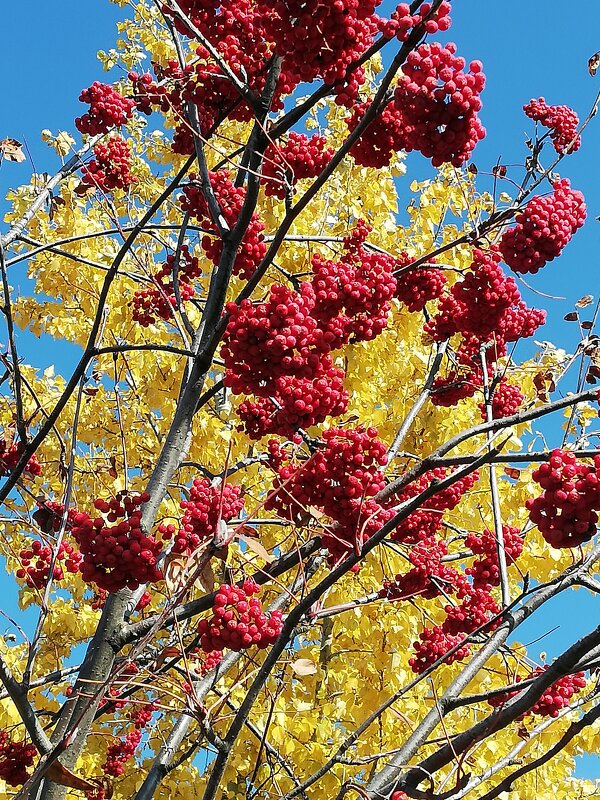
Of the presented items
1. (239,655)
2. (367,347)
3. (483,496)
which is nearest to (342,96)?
(239,655)

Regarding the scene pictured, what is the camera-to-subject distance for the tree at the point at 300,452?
2150mm

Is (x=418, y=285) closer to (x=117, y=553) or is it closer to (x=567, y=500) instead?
(x=567, y=500)

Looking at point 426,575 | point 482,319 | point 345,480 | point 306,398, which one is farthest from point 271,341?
point 426,575

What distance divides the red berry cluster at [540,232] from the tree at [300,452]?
0.01 metres

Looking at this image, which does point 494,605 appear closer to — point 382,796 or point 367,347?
point 382,796

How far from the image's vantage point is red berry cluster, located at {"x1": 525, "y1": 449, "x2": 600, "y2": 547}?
213 centimetres

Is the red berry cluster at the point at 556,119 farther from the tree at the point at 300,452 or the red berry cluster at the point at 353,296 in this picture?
the red berry cluster at the point at 353,296

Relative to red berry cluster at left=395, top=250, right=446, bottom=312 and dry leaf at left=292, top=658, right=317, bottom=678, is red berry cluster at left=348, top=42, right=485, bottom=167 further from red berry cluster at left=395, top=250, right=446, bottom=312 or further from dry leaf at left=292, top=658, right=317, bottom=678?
dry leaf at left=292, top=658, right=317, bottom=678

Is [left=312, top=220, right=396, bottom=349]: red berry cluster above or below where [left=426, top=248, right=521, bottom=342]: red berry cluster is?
below

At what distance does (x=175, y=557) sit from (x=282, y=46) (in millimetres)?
1514

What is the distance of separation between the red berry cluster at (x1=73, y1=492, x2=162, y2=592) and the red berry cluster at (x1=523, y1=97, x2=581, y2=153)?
98.3 inches

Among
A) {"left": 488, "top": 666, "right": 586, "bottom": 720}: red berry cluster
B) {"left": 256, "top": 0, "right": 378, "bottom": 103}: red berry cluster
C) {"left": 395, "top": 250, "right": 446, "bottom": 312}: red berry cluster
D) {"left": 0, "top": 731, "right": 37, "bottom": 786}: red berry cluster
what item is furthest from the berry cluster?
{"left": 0, "top": 731, "right": 37, "bottom": 786}: red berry cluster

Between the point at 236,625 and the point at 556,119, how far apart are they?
8.94 feet

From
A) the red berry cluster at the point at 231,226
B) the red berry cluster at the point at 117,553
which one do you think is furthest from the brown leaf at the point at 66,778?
the red berry cluster at the point at 231,226
